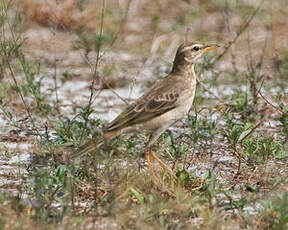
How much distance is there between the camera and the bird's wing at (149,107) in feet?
16.5

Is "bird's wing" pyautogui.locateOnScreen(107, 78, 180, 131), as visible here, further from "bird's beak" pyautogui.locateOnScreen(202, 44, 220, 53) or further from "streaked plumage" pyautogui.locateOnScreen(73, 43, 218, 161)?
"bird's beak" pyautogui.locateOnScreen(202, 44, 220, 53)

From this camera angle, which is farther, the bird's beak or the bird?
the bird's beak

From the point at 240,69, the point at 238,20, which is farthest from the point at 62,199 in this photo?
the point at 238,20

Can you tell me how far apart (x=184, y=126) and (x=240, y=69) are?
7.40 ft

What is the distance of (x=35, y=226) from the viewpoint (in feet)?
12.0

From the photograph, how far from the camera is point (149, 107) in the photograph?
16.8 feet

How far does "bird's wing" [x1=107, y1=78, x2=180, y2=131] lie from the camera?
16.5 feet

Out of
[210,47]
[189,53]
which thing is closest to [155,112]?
[189,53]

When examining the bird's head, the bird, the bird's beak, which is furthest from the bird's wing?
the bird's beak

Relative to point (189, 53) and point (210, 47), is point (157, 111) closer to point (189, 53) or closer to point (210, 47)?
point (189, 53)

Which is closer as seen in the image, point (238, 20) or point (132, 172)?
point (132, 172)

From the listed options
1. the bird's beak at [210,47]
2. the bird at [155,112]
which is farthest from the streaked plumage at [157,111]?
the bird's beak at [210,47]

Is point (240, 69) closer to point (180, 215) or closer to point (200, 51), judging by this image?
point (200, 51)

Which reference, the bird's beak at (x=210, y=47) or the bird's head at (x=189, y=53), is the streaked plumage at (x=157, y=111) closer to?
the bird's head at (x=189, y=53)
